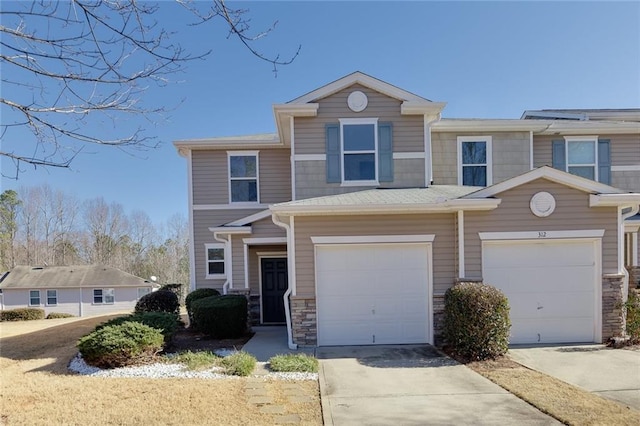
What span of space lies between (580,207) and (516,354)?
352cm

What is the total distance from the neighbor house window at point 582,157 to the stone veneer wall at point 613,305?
212 inches

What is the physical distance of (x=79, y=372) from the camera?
20.3 feet

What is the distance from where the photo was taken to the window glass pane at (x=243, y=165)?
12391 mm

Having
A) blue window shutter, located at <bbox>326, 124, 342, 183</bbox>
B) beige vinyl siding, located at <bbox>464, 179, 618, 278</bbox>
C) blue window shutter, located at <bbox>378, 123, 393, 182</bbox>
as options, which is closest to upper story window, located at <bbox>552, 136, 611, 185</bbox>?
beige vinyl siding, located at <bbox>464, 179, 618, 278</bbox>

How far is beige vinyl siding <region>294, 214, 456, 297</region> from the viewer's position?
7.84 m

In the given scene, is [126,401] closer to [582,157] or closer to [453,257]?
[453,257]

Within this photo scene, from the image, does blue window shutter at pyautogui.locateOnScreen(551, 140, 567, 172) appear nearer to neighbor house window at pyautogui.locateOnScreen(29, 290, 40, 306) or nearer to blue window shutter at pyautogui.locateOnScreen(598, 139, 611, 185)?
blue window shutter at pyautogui.locateOnScreen(598, 139, 611, 185)

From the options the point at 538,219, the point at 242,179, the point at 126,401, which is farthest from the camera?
the point at 242,179

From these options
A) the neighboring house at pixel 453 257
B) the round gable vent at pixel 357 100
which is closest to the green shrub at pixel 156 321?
the neighboring house at pixel 453 257

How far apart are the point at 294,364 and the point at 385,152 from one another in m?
6.04

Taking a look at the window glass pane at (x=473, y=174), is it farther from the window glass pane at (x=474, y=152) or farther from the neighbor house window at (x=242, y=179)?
the neighbor house window at (x=242, y=179)

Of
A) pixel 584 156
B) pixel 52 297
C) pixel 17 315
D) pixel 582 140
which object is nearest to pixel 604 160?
pixel 584 156

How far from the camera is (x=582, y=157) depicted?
11.9 m

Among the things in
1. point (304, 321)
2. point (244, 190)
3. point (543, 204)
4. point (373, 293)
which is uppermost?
point (244, 190)
